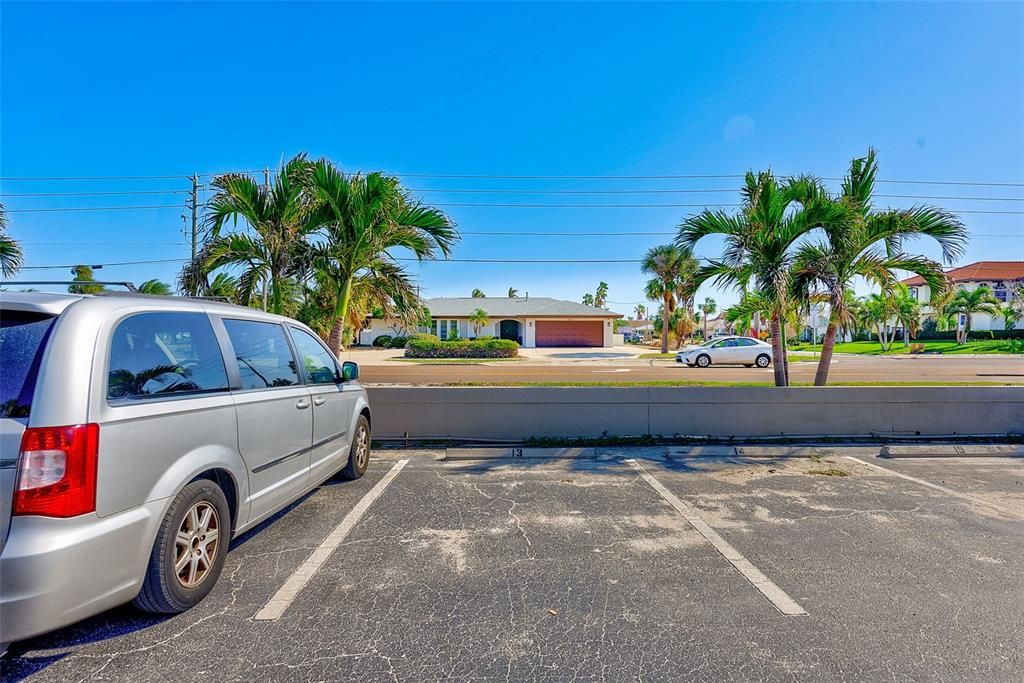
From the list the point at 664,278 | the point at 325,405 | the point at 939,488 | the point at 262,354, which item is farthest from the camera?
the point at 664,278

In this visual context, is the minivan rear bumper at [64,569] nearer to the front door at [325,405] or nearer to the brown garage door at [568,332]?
the front door at [325,405]

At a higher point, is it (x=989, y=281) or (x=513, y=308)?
(x=989, y=281)

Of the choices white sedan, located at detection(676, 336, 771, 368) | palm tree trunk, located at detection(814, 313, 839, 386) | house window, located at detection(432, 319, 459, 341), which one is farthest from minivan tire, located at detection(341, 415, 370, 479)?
house window, located at detection(432, 319, 459, 341)

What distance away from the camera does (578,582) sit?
3564 millimetres

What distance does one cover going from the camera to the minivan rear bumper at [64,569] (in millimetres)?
2260

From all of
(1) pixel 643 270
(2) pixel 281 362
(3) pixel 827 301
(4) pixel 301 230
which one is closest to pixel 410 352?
(1) pixel 643 270

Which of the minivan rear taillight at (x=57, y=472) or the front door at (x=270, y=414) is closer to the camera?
the minivan rear taillight at (x=57, y=472)

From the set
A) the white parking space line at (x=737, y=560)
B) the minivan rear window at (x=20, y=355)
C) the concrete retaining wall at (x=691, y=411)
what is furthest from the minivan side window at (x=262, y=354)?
the white parking space line at (x=737, y=560)

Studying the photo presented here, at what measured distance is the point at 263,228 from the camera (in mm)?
8547

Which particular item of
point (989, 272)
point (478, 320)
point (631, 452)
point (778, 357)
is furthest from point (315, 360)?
point (989, 272)

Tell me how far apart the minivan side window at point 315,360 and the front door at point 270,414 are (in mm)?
232

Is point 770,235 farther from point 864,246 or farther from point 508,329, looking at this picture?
point 508,329

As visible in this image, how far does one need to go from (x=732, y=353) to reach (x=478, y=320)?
2321 centimetres

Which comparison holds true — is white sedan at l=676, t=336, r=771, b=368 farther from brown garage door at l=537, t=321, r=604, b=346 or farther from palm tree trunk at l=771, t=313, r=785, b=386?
brown garage door at l=537, t=321, r=604, b=346
